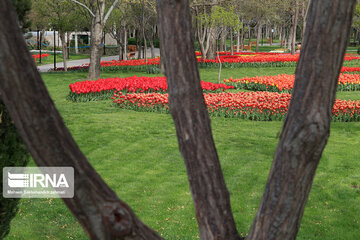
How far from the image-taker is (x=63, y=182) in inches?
70.9

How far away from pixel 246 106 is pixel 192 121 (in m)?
9.40

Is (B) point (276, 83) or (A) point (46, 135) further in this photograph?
(B) point (276, 83)

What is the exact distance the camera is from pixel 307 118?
1.82 metres

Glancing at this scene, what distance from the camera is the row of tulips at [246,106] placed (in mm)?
10906

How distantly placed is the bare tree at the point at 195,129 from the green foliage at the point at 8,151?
1194 millimetres

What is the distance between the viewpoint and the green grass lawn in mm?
5121

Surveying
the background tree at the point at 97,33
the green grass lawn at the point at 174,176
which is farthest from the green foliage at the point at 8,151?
the background tree at the point at 97,33

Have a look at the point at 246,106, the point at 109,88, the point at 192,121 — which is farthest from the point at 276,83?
the point at 192,121

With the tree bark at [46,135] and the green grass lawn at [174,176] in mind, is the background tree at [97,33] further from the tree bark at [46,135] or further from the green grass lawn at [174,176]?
the tree bark at [46,135]

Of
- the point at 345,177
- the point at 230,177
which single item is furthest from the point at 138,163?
the point at 345,177

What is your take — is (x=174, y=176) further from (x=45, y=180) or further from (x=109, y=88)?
(x=109, y=88)

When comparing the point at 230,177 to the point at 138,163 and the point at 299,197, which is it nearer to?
the point at 138,163

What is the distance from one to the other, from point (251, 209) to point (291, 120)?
3.84 m

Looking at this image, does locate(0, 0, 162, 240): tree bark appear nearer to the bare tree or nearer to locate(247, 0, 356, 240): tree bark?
the bare tree
